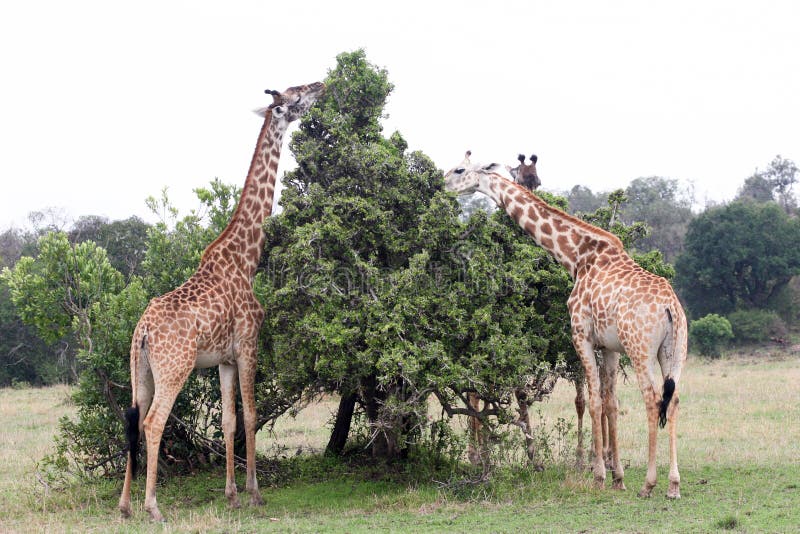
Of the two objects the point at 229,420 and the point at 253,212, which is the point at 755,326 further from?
the point at 229,420

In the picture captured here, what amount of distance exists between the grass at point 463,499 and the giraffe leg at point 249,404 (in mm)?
296

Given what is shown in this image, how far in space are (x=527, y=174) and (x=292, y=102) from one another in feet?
11.4

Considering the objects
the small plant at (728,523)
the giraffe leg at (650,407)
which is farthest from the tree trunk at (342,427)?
the small plant at (728,523)

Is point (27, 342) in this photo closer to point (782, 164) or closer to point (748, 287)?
point (748, 287)

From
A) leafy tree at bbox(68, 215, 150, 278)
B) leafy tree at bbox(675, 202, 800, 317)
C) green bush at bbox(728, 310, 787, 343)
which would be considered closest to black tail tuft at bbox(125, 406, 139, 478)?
leafy tree at bbox(68, 215, 150, 278)

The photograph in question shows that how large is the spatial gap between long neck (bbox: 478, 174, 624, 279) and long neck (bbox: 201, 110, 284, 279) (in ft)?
9.99

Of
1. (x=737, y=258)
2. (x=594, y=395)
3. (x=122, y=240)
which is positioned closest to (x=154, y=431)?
(x=594, y=395)

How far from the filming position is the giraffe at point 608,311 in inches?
336

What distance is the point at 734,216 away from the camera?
1320 inches

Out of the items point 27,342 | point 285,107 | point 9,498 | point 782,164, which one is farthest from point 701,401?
point 782,164

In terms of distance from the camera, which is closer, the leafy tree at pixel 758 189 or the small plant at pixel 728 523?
the small plant at pixel 728 523

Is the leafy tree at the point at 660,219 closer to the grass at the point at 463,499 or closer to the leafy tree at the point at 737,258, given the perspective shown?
the leafy tree at the point at 737,258

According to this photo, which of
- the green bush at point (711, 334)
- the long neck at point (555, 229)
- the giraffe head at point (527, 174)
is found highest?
the giraffe head at point (527, 174)

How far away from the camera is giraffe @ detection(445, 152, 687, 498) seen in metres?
8.53
